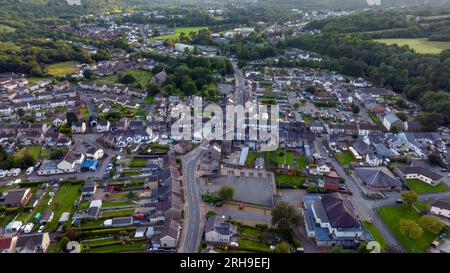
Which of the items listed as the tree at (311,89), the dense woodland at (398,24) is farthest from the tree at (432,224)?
the dense woodland at (398,24)

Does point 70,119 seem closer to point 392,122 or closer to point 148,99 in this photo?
point 148,99

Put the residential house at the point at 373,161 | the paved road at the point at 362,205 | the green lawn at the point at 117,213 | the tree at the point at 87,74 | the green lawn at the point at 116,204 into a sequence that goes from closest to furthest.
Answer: the paved road at the point at 362,205
the green lawn at the point at 117,213
the green lawn at the point at 116,204
the residential house at the point at 373,161
the tree at the point at 87,74

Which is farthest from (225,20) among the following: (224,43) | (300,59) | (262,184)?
(262,184)

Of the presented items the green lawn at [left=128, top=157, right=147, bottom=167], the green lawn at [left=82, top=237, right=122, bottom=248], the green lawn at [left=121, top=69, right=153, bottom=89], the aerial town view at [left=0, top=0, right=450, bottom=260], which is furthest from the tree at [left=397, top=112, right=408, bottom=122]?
the green lawn at [left=121, top=69, right=153, bottom=89]

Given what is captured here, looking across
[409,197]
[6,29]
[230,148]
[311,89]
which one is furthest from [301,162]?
[6,29]

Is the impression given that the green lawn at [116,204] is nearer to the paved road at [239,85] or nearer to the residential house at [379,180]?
the residential house at [379,180]
